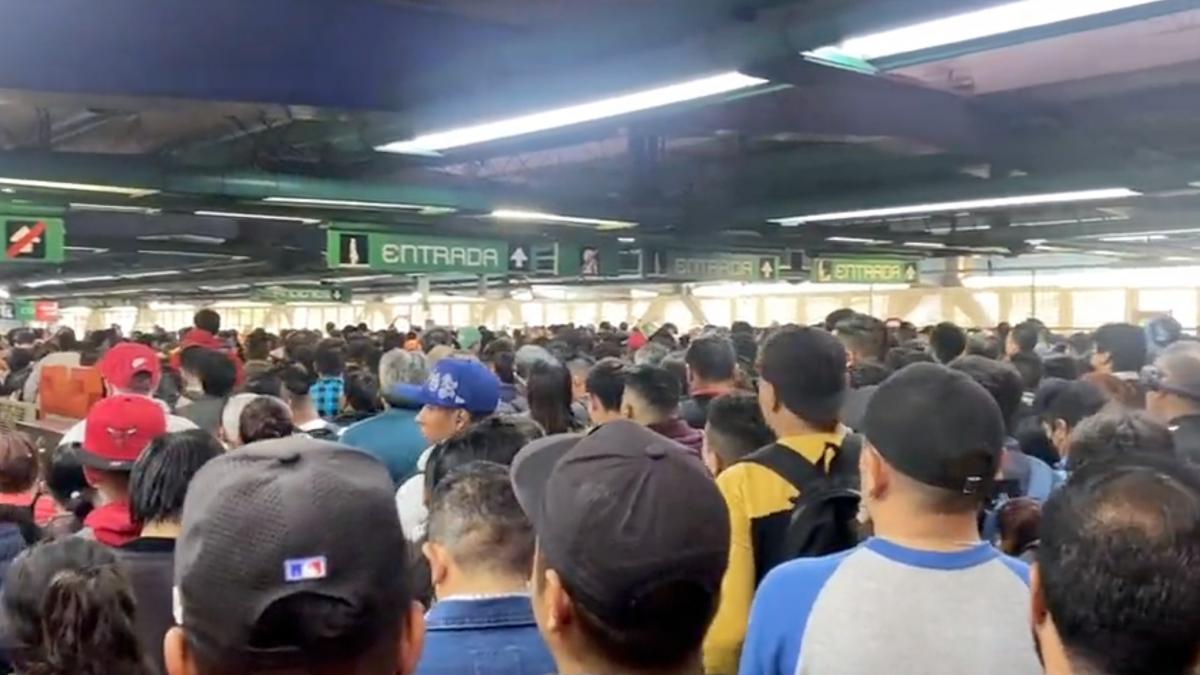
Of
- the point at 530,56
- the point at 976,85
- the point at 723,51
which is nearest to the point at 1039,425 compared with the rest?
the point at 723,51

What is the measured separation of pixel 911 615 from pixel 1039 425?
10.5ft

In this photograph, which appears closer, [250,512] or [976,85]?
[250,512]

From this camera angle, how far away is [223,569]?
1274mm

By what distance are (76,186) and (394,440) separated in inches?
223

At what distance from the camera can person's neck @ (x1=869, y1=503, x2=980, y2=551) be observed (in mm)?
2234

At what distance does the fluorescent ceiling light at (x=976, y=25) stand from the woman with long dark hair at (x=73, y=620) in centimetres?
320

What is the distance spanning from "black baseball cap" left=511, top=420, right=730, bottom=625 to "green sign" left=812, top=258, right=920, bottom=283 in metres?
16.3

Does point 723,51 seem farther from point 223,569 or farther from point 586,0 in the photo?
point 223,569

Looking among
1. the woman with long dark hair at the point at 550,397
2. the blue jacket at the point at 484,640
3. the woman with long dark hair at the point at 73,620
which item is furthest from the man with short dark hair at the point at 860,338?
the woman with long dark hair at the point at 73,620

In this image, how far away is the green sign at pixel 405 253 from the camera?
501 inches

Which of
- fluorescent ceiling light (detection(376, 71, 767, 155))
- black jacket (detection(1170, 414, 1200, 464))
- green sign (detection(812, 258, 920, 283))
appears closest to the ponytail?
black jacket (detection(1170, 414, 1200, 464))

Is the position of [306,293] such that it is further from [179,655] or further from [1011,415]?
[179,655]

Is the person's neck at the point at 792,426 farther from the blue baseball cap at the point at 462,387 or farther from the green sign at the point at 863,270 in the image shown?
the green sign at the point at 863,270

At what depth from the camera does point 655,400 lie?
4832mm
